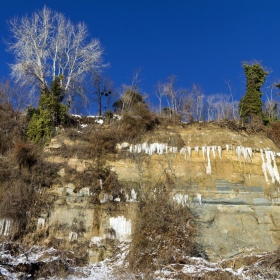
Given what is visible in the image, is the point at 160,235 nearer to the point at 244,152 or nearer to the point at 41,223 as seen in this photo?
the point at 41,223

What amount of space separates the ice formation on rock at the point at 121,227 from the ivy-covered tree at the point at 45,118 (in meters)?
6.49

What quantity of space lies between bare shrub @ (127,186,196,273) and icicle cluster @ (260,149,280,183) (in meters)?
5.41

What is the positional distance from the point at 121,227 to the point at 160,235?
2.22 m

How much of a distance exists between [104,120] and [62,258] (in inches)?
391

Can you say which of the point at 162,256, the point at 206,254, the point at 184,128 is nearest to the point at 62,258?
the point at 162,256

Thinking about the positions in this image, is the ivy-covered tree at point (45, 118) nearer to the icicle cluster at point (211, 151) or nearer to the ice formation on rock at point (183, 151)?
the icicle cluster at point (211, 151)

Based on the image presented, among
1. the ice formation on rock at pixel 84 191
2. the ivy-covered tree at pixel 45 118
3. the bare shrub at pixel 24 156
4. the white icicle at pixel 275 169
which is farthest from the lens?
the ivy-covered tree at pixel 45 118

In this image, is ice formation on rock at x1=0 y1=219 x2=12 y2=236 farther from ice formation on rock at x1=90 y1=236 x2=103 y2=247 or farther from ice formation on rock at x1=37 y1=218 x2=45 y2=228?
ice formation on rock at x1=90 y1=236 x2=103 y2=247

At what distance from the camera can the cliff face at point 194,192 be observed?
1468 centimetres

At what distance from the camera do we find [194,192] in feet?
53.8

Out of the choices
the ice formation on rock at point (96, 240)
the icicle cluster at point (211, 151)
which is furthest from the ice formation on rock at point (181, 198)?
the ice formation on rock at point (96, 240)

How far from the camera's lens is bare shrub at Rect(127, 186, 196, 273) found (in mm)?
12914

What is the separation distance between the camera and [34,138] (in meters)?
18.2

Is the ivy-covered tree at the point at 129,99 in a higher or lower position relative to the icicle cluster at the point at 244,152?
higher
